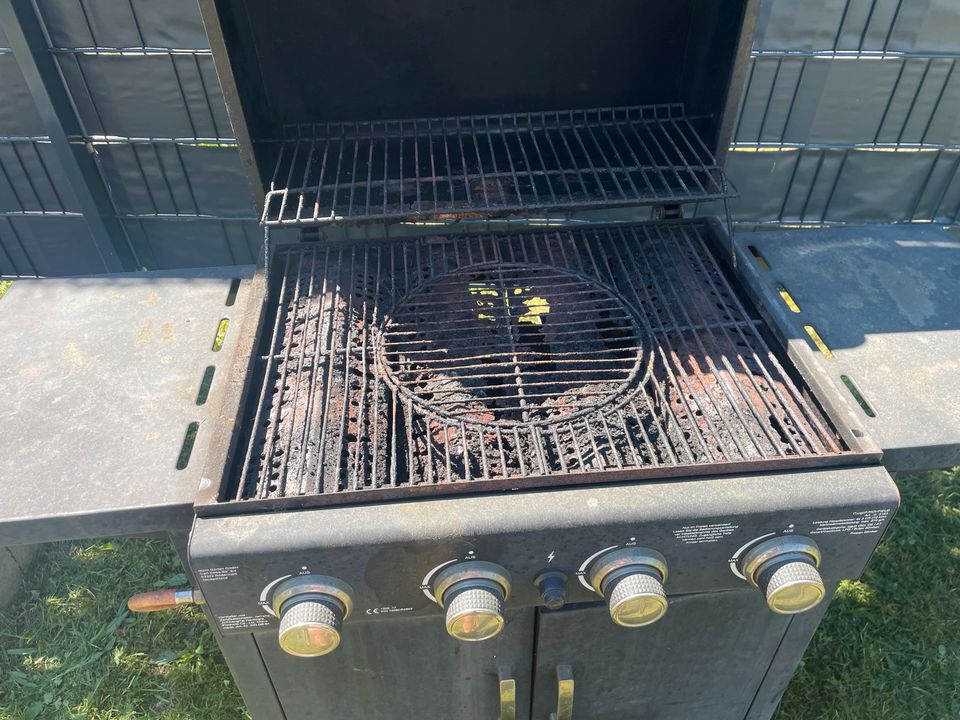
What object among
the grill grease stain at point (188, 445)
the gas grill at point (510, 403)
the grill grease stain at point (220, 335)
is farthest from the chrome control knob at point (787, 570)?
the grill grease stain at point (220, 335)

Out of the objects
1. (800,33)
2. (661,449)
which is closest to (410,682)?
(661,449)

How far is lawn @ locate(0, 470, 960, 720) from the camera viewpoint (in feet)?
6.72

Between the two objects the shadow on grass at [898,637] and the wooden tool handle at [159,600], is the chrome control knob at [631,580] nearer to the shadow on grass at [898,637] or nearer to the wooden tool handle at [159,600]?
the wooden tool handle at [159,600]

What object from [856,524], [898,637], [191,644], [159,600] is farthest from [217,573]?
[898,637]

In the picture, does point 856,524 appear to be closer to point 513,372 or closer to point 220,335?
point 513,372

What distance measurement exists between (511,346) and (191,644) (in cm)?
162

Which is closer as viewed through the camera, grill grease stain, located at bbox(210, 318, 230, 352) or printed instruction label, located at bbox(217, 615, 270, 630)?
printed instruction label, located at bbox(217, 615, 270, 630)

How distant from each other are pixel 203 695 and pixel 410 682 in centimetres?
104

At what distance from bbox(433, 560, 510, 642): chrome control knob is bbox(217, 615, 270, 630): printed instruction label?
0.98 feet

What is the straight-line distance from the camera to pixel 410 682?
1.41 m

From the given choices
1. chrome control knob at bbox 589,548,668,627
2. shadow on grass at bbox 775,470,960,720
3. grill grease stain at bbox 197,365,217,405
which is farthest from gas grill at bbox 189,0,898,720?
shadow on grass at bbox 775,470,960,720

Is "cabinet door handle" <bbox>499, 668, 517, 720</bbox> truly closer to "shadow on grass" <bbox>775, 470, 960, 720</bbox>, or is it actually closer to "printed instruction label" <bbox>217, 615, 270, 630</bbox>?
"printed instruction label" <bbox>217, 615, 270, 630</bbox>

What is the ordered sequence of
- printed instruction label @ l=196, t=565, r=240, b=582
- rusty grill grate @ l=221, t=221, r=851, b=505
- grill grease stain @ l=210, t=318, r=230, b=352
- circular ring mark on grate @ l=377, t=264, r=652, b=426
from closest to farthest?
Answer: printed instruction label @ l=196, t=565, r=240, b=582 → rusty grill grate @ l=221, t=221, r=851, b=505 → circular ring mark on grate @ l=377, t=264, r=652, b=426 → grill grease stain @ l=210, t=318, r=230, b=352

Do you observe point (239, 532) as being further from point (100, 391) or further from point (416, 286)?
point (416, 286)
